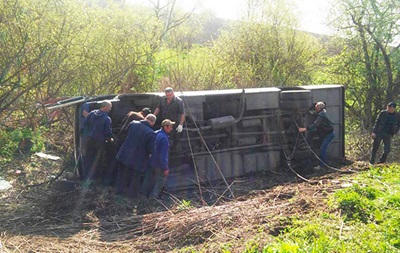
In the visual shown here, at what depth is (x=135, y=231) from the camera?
6945 millimetres

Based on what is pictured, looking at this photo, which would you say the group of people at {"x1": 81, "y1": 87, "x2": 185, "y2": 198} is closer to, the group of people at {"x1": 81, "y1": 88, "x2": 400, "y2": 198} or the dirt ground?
the group of people at {"x1": 81, "y1": 88, "x2": 400, "y2": 198}

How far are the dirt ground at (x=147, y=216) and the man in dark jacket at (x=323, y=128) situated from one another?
2275mm

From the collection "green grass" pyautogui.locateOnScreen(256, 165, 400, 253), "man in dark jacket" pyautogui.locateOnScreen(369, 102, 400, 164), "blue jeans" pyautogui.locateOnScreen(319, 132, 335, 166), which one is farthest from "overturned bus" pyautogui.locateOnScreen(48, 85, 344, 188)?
"green grass" pyautogui.locateOnScreen(256, 165, 400, 253)

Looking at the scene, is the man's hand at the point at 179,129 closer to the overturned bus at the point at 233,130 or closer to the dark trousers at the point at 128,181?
the overturned bus at the point at 233,130

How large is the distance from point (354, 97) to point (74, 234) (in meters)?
15.5

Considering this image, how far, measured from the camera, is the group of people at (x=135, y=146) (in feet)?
28.1

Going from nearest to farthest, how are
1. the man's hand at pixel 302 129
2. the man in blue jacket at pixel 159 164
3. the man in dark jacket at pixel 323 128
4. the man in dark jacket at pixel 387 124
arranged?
1. the man in blue jacket at pixel 159 164
2. the man's hand at pixel 302 129
3. the man in dark jacket at pixel 323 128
4. the man in dark jacket at pixel 387 124

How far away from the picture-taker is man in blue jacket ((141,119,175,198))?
8414 millimetres

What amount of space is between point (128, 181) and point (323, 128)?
18.5ft

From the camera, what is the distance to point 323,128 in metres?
11.9

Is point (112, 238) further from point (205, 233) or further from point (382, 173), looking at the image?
point (382, 173)

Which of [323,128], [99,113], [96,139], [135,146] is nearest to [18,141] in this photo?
[96,139]

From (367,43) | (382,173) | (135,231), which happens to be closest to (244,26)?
(367,43)

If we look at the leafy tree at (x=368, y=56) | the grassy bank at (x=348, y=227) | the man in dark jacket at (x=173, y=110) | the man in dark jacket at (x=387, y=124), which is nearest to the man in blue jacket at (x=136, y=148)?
the man in dark jacket at (x=173, y=110)
